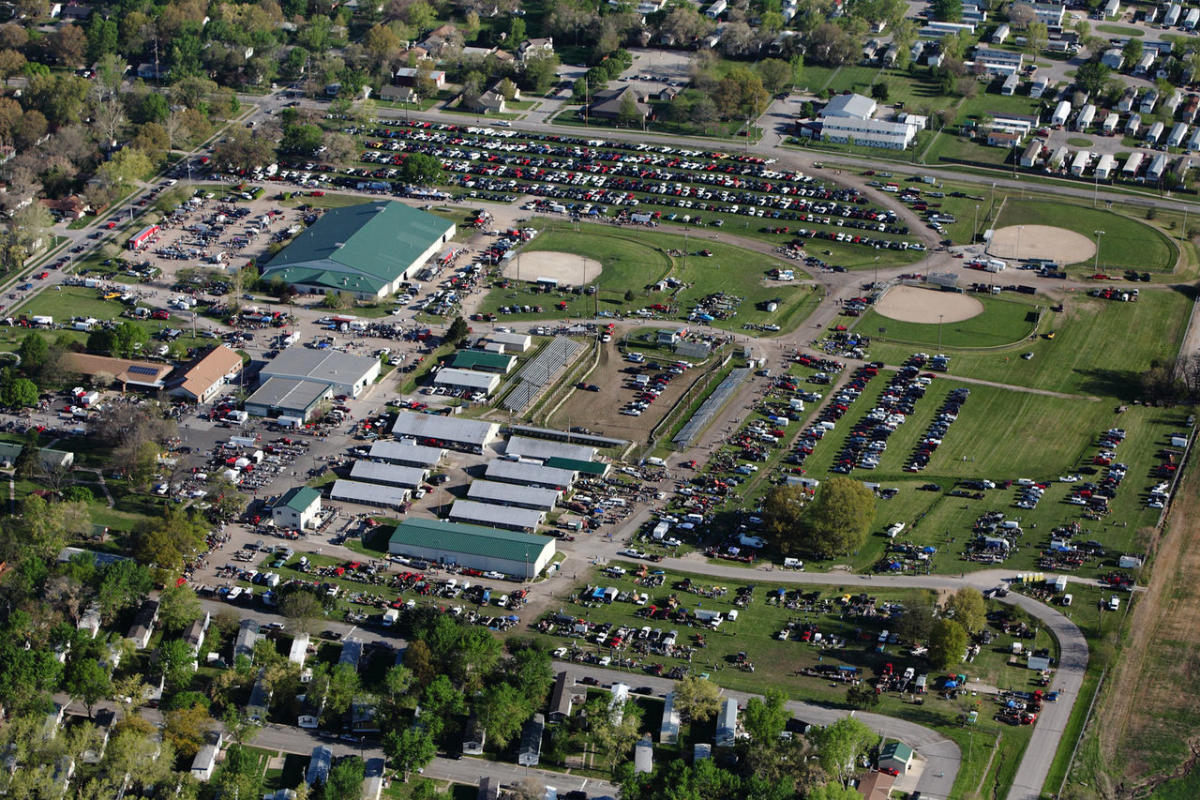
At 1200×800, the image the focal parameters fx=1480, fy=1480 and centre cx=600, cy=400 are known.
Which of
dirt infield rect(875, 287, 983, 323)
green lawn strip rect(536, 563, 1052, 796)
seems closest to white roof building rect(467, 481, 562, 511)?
green lawn strip rect(536, 563, 1052, 796)

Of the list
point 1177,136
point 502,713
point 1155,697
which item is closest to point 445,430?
point 502,713

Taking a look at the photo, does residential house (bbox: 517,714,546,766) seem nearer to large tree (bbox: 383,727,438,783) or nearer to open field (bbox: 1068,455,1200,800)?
large tree (bbox: 383,727,438,783)

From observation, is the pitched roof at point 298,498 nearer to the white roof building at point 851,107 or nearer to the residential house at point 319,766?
the residential house at point 319,766

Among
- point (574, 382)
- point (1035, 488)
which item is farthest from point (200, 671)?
point (1035, 488)

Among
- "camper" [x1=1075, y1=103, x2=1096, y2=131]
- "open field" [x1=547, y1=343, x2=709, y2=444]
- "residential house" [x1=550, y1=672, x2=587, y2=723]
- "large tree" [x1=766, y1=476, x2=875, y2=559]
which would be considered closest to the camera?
"residential house" [x1=550, y1=672, x2=587, y2=723]

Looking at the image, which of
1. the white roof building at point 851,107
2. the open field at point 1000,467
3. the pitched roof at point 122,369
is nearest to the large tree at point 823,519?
the open field at point 1000,467

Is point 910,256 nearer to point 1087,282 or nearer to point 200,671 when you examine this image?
point 1087,282
